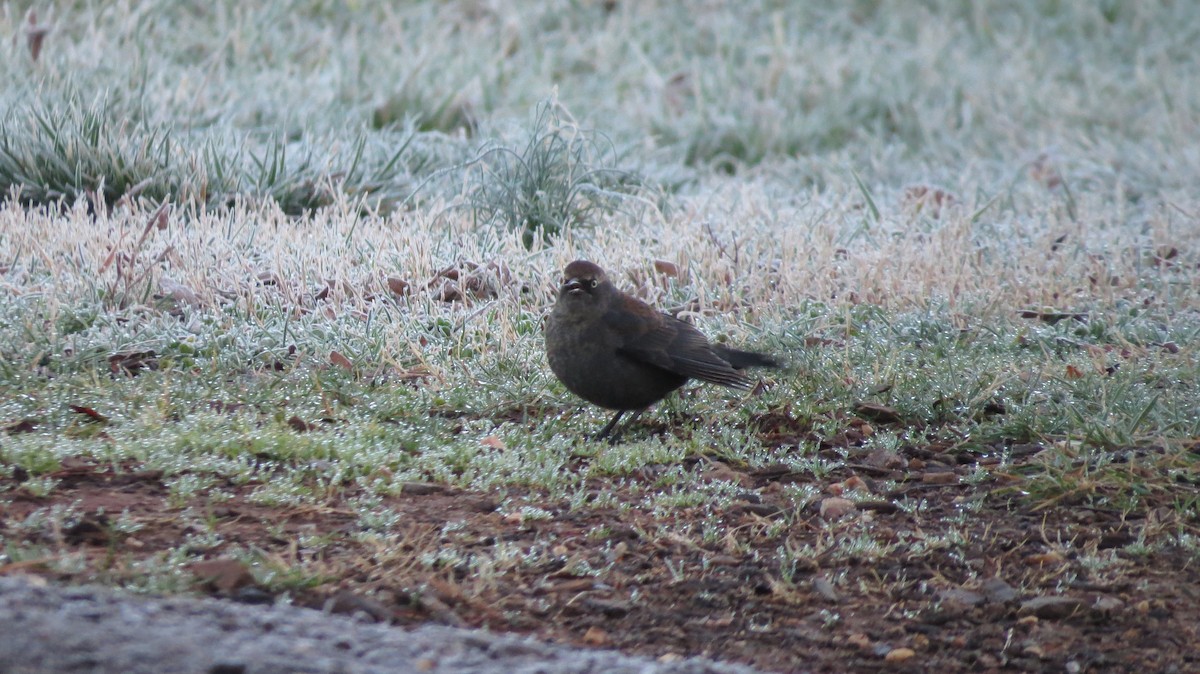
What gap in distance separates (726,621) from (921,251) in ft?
13.2

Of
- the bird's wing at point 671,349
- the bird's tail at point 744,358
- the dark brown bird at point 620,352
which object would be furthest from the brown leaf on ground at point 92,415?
the bird's tail at point 744,358

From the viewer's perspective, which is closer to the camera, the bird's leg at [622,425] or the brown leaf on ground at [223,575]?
the brown leaf on ground at [223,575]

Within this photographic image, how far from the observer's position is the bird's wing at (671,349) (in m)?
4.58

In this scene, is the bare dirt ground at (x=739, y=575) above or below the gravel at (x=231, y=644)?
below

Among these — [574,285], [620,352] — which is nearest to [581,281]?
[574,285]

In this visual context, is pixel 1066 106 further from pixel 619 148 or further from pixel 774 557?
pixel 774 557

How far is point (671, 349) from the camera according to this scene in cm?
464

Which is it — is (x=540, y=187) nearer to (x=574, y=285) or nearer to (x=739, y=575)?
(x=574, y=285)

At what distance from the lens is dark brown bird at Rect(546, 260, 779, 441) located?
4559 mm

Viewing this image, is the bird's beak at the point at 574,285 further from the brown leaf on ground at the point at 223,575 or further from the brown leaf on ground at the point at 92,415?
the brown leaf on ground at the point at 223,575

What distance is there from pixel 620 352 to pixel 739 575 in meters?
1.24

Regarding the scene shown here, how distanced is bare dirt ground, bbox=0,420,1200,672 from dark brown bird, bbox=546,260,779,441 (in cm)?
55

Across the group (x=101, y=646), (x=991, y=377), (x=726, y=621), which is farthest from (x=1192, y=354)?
(x=101, y=646)

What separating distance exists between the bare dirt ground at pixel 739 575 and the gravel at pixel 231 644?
0.96 ft
